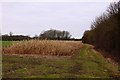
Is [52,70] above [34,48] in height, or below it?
below

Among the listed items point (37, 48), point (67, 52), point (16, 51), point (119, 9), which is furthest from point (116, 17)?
point (16, 51)

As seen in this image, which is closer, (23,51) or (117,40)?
(23,51)

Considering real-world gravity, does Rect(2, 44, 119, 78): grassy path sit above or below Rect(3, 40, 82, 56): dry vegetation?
below

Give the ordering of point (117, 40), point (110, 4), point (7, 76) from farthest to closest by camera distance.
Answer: point (110, 4) < point (117, 40) < point (7, 76)

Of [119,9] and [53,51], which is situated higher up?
[119,9]

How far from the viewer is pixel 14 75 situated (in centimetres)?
1329

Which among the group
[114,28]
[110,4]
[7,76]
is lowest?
[7,76]

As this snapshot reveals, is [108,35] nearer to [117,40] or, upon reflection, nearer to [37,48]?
[117,40]

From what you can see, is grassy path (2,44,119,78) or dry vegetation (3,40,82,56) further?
dry vegetation (3,40,82,56)

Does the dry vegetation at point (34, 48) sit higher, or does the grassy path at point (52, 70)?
the dry vegetation at point (34, 48)

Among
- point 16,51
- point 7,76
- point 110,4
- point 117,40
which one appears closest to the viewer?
point 7,76

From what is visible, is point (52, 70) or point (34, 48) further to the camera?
point (34, 48)

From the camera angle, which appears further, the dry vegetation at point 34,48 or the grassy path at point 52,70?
the dry vegetation at point 34,48

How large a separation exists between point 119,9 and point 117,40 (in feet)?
11.1
